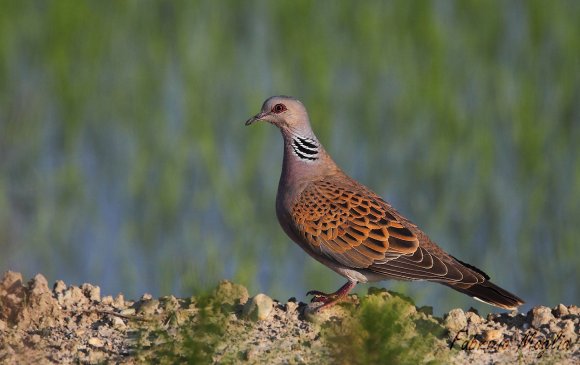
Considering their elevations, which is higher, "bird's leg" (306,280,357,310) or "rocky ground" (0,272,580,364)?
"bird's leg" (306,280,357,310)

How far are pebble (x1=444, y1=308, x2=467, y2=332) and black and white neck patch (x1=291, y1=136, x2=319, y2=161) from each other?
177 cm

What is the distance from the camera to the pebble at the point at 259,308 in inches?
283

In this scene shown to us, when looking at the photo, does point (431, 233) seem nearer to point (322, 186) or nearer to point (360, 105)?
point (360, 105)

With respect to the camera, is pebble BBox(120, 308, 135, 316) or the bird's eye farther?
the bird's eye

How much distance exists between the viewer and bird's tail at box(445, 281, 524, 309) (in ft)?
25.2

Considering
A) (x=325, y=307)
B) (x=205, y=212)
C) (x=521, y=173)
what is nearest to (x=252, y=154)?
(x=205, y=212)

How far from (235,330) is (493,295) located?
1740 mm

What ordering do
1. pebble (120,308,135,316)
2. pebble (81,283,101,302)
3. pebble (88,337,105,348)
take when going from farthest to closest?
1. pebble (81,283,101,302)
2. pebble (120,308,135,316)
3. pebble (88,337,105,348)

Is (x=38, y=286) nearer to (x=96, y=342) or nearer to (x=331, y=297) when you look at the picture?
(x=96, y=342)

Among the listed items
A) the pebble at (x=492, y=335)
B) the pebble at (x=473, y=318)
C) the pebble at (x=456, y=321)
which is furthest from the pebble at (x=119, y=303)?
the pebble at (x=492, y=335)

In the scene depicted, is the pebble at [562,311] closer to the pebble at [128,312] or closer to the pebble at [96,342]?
the pebble at [128,312]

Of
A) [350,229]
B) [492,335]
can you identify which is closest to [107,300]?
[350,229]

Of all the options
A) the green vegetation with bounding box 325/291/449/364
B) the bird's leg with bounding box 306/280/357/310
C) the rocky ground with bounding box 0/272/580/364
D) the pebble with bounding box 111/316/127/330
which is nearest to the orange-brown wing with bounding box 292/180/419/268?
the bird's leg with bounding box 306/280/357/310

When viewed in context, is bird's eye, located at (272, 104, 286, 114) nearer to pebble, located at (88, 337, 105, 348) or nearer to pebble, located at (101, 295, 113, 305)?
pebble, located at (101, 295, 113, 305)
